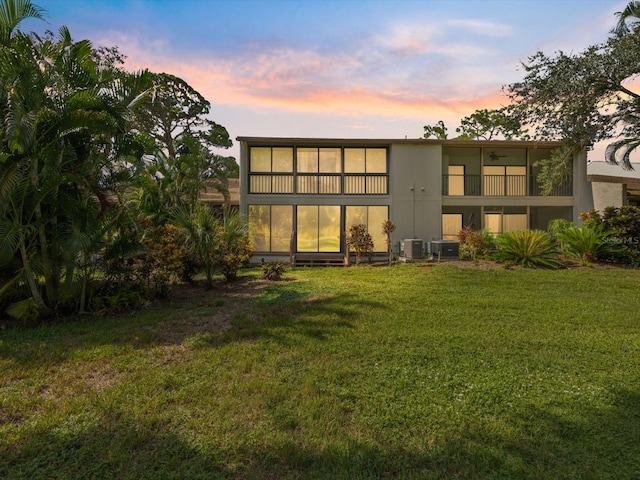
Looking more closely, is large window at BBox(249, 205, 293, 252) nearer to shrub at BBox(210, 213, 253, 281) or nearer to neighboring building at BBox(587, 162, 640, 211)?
shrub at BBox(210, 213, 253, 281)

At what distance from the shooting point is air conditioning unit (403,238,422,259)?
609 inches

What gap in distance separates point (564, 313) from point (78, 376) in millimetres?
8163

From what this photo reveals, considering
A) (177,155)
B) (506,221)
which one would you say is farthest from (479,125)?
(177,155)

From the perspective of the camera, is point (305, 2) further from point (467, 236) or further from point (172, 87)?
point (172, 87)

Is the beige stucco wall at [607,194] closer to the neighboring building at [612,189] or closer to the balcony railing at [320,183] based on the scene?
the neighboring building at [612,189]

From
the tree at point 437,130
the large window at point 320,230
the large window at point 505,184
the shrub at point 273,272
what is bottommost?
the shrub at point 273,272

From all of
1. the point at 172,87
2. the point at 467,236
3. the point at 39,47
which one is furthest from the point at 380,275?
the point at 172,87

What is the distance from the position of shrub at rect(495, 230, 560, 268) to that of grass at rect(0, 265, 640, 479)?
19.2ft

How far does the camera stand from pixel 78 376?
14.0ft

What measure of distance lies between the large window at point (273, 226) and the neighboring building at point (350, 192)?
5 cm

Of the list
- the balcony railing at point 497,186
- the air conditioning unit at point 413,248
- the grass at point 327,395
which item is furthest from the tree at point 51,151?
the balcony railing at point 497,186

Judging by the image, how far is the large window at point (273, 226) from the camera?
17391mm

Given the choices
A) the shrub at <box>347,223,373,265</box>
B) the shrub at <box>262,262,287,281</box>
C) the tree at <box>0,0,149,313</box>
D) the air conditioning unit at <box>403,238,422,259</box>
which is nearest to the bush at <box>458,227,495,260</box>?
the air conditioning unit at <box>403,238,422,259</box>

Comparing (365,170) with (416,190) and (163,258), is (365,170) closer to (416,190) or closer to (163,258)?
(416,190)
